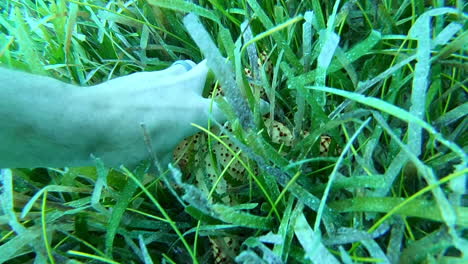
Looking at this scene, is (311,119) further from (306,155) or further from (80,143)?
(80,143)

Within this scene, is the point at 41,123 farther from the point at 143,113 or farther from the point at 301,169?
the point at 301,169

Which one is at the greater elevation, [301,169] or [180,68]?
[180,68]

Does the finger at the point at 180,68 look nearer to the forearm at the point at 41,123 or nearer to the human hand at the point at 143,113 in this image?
the human hand at the point at 143,113

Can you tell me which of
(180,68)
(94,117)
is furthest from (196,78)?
(94,117)

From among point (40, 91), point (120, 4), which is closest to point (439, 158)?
point (40, 91)

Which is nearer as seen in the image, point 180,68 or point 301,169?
point 301,169

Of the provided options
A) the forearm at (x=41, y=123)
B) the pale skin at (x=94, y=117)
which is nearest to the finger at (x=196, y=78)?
the pale skin at (x=94, y=117)
